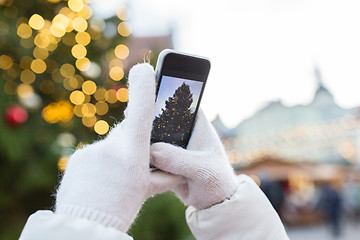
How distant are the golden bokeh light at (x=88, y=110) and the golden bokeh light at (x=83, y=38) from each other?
26 centimetres

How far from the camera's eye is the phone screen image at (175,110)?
61cm

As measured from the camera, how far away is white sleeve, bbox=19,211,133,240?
469 mm

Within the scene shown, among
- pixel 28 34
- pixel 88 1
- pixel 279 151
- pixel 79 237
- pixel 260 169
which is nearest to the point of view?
pixel 79 237

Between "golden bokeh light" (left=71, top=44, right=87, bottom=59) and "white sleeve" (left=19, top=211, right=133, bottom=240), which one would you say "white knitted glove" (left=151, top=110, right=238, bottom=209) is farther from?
"golden bokeh light" (left=71, top=44, right=87, bottom=59)

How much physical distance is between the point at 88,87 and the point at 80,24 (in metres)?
0.26

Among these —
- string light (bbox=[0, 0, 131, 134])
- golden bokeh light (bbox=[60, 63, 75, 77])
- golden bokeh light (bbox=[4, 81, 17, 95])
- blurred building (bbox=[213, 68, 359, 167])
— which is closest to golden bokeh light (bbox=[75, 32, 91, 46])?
string light (bbox=[0, 0, 131, 134])

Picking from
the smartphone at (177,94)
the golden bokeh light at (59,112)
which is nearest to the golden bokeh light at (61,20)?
the golden bokeh light at (59,112)

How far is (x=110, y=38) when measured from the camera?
1650mm

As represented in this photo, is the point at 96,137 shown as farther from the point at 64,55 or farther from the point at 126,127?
the point at 126,127

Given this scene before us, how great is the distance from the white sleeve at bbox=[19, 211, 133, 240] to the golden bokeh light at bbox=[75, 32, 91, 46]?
120 centimetres

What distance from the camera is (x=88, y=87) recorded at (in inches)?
64.4

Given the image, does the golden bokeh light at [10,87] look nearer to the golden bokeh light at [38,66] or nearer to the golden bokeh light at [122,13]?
the golden bokeh light at [38,66]

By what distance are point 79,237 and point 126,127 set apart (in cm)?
16

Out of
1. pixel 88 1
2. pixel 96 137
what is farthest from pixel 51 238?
pixel 88 1
